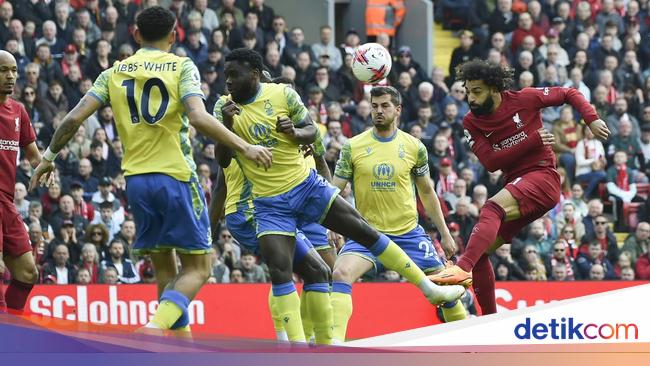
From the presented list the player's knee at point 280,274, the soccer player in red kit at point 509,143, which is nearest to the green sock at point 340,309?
the soccer player in red kit at point 509,143

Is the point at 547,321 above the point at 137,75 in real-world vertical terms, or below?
below

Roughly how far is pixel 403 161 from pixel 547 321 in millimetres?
2930

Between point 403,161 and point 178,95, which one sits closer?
point 178,95

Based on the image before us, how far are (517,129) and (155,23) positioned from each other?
3.27m

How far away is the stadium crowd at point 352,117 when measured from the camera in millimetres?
18000

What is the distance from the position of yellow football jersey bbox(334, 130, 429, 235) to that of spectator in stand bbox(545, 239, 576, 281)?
716cm

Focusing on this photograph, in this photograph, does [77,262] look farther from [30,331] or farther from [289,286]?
[30,331]

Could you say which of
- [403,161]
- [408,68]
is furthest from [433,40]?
[403,161]

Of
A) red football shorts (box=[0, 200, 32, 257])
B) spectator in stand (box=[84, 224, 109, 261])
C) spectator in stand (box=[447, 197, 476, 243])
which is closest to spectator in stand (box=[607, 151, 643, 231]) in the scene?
spectator in stand (box=[447, 197, 476, 243])

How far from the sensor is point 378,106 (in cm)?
1291

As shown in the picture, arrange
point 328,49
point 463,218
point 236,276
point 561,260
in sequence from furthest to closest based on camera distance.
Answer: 1. point 328,49
2. point 561,260
3. point 463,218
4. point 236,276

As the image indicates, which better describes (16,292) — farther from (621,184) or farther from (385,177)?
(621,184)

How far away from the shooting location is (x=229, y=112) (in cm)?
1064

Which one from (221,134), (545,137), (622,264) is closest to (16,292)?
(221,134)
